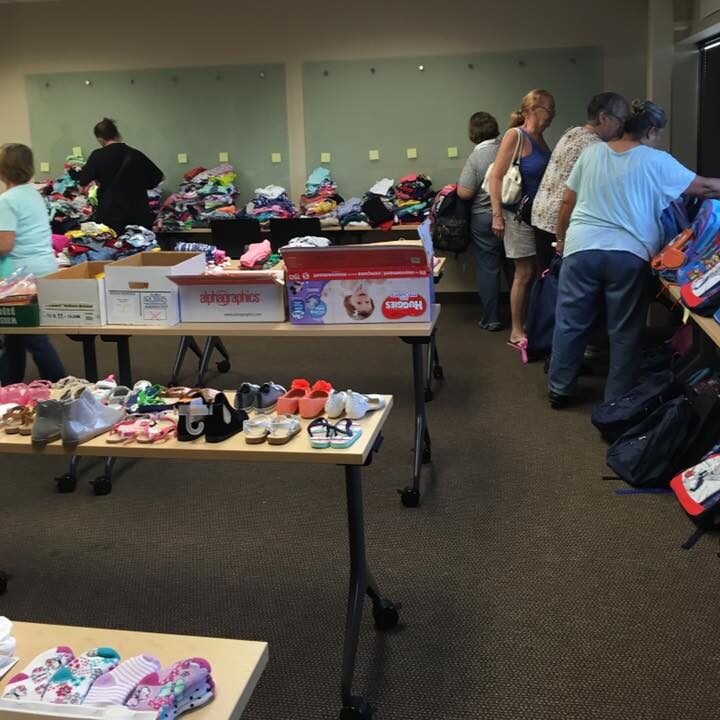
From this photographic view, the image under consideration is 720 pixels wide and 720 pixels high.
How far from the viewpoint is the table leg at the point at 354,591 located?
2168 millimetres

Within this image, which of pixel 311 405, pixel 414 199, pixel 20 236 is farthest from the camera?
pixel 414 199

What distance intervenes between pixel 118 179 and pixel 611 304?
413 cm

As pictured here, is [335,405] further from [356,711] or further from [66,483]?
[66,483]

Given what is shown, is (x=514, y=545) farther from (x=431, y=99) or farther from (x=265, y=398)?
(x=431, y=99)

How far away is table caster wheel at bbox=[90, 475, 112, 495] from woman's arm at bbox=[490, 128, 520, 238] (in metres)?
3.05

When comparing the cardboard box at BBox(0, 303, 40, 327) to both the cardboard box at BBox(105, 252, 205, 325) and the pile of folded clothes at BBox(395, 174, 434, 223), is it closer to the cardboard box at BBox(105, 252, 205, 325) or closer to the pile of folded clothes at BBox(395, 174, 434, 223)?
the cardboard box at BBox(105, 252, 205, 325)

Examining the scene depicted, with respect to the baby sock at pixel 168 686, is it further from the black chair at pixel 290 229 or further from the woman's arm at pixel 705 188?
the black chair at pixel 290 229

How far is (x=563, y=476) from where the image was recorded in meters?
3.65

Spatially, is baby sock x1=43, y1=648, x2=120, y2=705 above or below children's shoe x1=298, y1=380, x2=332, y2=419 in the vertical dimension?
below

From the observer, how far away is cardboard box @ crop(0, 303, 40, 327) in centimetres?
343

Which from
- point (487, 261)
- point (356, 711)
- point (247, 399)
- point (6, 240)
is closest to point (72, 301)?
point (6, 240)

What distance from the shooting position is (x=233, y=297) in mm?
3297

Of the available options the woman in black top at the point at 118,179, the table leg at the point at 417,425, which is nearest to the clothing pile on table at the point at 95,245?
the woman in black top at the point at 118,179

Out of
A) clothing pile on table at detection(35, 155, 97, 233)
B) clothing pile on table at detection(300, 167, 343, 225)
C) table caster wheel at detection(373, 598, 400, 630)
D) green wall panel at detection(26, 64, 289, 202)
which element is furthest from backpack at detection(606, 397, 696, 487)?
clothing pile on table at detection(35, 155, 97, 233)
